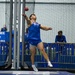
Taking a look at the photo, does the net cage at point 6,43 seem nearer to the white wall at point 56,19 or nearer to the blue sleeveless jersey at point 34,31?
the blue sleeveless jersey at point 34,31

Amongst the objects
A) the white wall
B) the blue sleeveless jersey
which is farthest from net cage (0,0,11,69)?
the white wall

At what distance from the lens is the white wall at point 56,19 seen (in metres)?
13.1

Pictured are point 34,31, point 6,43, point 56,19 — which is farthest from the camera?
point 56,19

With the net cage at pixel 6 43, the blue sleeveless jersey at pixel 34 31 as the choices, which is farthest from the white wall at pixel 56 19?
the blue sleeveless jersey at pixel 34 31

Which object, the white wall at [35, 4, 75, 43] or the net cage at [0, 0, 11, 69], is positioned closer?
the net cage at [0, 0, 11, 69]

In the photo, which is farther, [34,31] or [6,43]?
[6,43]

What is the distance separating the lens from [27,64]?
28.1 ft

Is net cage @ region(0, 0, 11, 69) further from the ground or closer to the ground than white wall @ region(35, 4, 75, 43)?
closer to the ground

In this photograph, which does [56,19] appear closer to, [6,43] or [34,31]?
[6,43]

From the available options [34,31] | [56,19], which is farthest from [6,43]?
[56,19]

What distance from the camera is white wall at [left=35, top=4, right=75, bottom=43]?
1313 cm

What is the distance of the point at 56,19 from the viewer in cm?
1339

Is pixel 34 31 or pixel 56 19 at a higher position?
pixel 56 19

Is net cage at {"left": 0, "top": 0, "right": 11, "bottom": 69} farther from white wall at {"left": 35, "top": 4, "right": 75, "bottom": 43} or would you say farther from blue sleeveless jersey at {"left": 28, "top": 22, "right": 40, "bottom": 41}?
white wall at {"left": 35, "top": 4, "right": 75, "bottom": 43}
